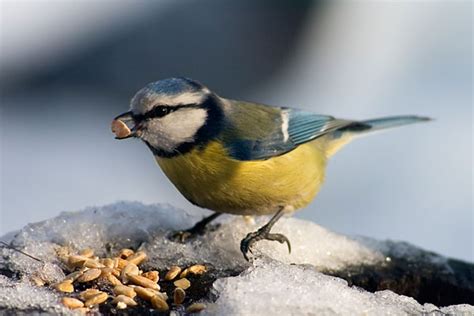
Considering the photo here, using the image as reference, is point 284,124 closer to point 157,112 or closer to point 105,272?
point 157,112

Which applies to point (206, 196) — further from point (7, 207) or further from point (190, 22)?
point (190, 22)

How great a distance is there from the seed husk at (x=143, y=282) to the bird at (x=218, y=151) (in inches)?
14.1

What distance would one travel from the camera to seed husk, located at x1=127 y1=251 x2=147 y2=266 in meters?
2.09

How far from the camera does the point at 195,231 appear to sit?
7.92 feet

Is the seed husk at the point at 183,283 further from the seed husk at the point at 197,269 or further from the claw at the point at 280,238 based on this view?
the claw at the point at 280,238

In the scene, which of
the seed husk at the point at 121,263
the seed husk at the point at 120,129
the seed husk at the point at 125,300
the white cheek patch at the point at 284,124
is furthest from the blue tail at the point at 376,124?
the seed husk at the point at 125,300

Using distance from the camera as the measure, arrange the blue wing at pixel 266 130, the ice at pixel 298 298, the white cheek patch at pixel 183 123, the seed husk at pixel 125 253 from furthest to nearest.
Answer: the blue wing at pixel 266 130 < the white cheek patch at pixel 183 123 < the seed husk at pixel 125 253 < the ice at pixel 298 298

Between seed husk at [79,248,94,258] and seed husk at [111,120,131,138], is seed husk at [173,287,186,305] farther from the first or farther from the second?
seed husk at [111,120,131,138]

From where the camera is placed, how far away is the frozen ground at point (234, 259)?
1.70 m

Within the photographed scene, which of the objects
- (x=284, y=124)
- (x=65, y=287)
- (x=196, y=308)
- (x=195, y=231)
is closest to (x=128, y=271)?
(x=65, y=287)

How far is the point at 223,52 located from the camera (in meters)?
6.25

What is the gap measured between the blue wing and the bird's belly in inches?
1.4

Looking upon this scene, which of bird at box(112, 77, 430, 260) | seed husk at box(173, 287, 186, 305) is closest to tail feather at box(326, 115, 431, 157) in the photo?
bird at box(112, 77, 430, 260)

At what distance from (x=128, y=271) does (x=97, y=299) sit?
201 mm
